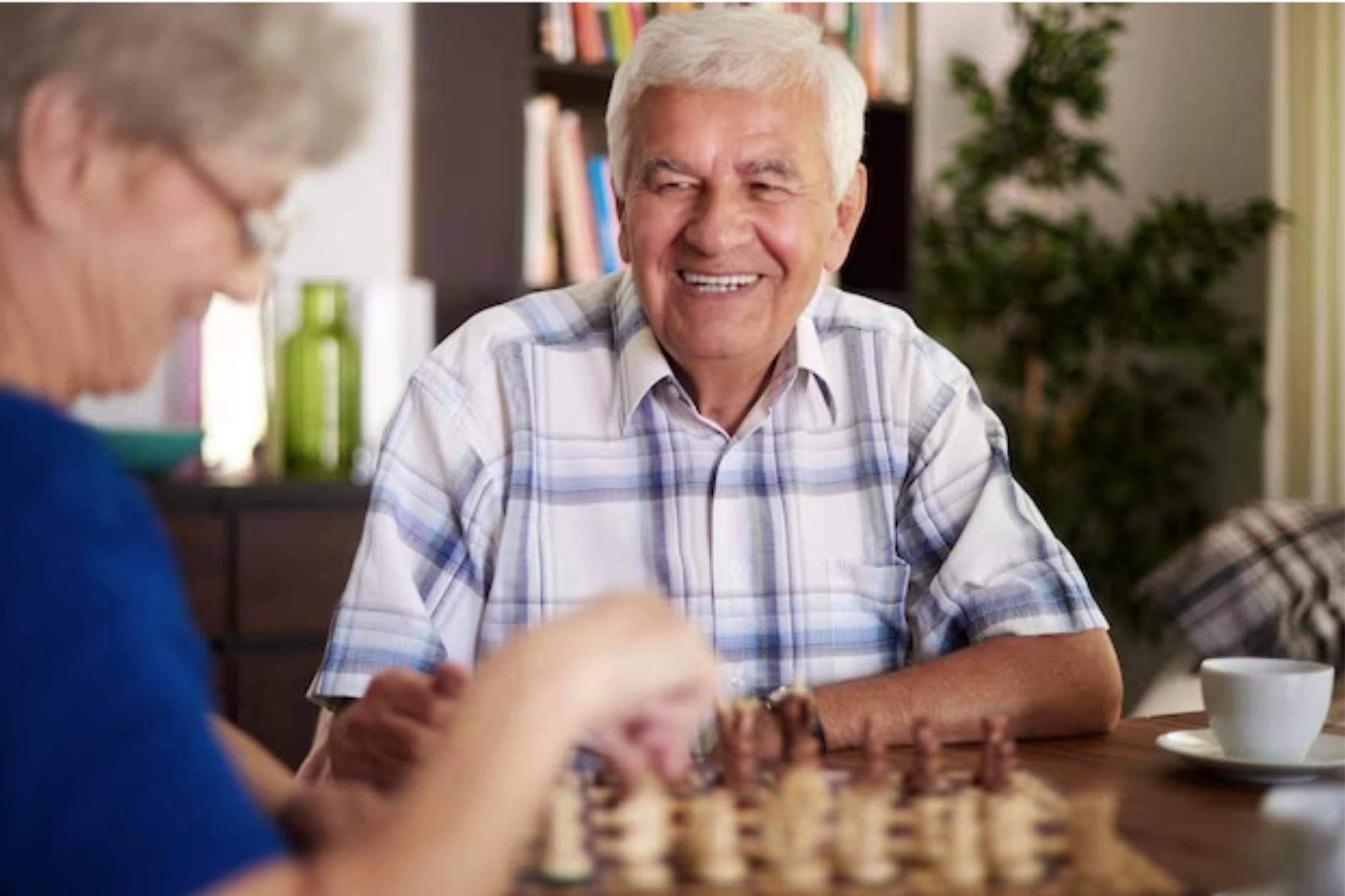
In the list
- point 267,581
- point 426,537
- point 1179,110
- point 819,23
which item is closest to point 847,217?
point 426,537

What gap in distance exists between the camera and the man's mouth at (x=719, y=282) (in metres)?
1.97

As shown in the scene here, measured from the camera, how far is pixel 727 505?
6.44 feet

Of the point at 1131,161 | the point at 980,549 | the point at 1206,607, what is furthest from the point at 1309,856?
the point at 1131,161

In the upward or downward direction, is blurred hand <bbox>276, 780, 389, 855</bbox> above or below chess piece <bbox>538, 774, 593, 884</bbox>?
above

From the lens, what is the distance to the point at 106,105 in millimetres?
932

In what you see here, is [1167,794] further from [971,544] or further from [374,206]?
[374,206]

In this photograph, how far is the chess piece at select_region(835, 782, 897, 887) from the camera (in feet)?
3.43

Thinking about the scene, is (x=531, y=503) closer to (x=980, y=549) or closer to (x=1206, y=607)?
(x=980, y=549)

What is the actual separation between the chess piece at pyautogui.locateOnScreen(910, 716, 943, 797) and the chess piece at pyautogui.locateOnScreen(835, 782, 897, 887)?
0.58ft

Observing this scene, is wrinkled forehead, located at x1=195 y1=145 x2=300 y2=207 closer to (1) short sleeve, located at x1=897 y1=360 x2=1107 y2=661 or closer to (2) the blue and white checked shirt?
(2) the blue and white checked shirt

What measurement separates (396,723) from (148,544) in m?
0.57

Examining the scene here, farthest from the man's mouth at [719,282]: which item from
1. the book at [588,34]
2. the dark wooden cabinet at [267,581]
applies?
the book at [588,34]

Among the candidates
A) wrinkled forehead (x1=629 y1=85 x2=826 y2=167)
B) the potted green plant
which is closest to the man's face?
wrinkled forehead (x1=629 y1=85 x2=826 y2=167)

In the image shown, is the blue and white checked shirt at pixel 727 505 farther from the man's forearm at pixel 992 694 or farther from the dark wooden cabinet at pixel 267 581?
the dark wooden cabinet at pixel 267 581
